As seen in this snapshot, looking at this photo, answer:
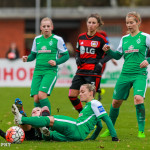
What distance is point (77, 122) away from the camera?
800 cm

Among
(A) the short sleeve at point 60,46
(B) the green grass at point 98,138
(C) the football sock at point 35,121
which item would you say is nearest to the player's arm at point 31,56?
(A) the short sleeve at point 60,46

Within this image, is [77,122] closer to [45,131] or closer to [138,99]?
[45,131]

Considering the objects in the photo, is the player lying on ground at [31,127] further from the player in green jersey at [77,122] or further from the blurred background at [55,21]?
the blurred background at [55,21]

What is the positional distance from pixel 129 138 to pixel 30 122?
2114mm

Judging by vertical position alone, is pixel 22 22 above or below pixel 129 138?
above

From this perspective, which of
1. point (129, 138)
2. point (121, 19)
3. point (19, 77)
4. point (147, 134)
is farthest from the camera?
point (121, 19)

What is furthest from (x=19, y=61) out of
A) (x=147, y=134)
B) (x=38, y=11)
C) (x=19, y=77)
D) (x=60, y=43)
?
(x=38, y=11)

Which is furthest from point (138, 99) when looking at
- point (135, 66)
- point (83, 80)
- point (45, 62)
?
point (45, 62)

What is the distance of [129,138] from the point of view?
28.8 ft

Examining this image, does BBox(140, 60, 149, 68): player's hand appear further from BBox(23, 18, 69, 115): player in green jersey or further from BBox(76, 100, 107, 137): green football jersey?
BBox(23, 18, 69, 115): player in green jersey

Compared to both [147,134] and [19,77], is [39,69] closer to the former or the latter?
[147,134]

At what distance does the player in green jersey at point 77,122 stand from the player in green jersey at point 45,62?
1.93 meters

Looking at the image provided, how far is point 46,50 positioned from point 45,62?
0.85 feet

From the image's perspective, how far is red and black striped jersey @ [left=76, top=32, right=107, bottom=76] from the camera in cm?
1017
